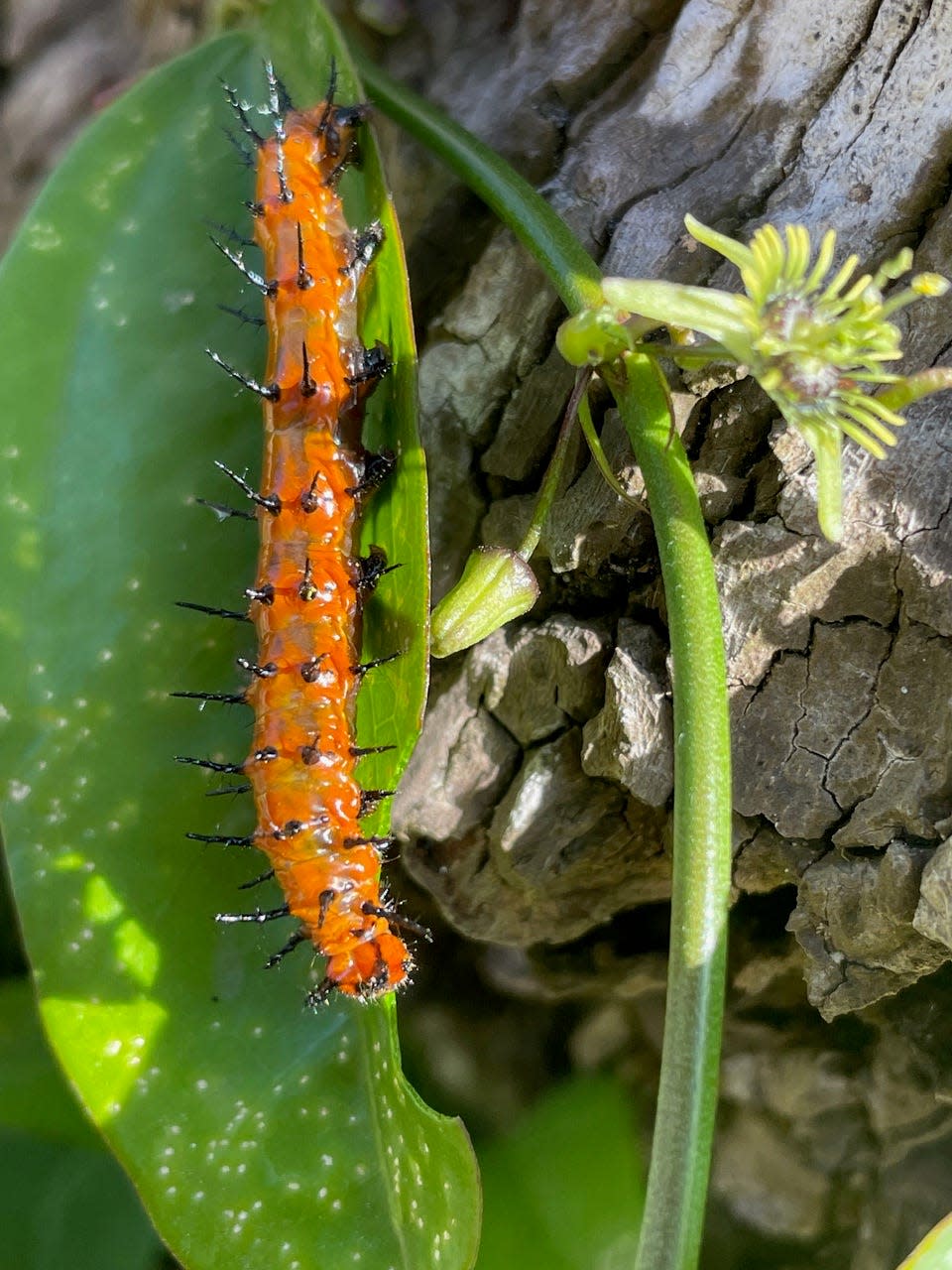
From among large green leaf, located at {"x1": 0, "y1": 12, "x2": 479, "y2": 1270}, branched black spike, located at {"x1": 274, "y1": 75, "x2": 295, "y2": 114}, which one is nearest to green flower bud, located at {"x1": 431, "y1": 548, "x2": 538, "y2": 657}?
large green leaf, located at {"x1": 0, "y1": 12, "x2": 479, "y2": 1270}

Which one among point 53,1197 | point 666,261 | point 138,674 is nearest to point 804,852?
point 666,261

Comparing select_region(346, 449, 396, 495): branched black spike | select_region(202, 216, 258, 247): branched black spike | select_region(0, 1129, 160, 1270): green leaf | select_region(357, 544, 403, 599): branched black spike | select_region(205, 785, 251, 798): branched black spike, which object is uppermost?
select_region(202, 216, 258, 247): branched black spike

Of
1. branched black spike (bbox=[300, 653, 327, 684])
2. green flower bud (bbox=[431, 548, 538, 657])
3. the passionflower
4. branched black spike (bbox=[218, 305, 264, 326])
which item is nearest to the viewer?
the passionflower

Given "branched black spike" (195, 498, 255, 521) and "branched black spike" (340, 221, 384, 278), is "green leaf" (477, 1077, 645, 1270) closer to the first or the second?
"branched black spike" (195, 498, 255, 521)

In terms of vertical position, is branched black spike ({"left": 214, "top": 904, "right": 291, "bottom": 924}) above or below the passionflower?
below

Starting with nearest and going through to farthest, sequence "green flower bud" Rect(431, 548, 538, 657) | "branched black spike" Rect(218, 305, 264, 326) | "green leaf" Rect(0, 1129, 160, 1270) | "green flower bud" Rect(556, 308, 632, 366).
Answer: "green flower bud" Rect(556, 308, 632, 366) → "green flower bud" Rect(431, 548, 538, 657) → "branched black spike" Rect(218, 305, 264, 326) → "green leaf" Rect(0, 1129, 160, 1270)

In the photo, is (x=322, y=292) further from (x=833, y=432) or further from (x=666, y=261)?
(x=833, y=432)

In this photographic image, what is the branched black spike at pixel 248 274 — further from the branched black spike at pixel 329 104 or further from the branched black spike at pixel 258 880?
the branched black spike at pixel 258 880

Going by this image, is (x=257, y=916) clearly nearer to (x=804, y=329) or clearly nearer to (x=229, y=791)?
(x=229, y=791)
